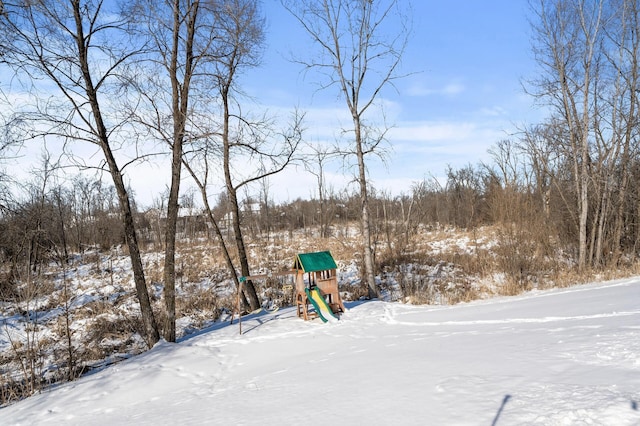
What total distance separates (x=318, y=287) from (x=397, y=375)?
4.49 metres

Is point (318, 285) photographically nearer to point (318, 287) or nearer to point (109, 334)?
point (318, 287)

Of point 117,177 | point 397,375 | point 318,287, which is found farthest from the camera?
point 318,287

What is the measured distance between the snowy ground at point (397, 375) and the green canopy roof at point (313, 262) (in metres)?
1.26

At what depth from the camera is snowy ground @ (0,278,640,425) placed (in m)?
3.34

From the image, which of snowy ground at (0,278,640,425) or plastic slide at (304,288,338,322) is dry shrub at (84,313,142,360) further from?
plastic slide at (304,288,338,322)

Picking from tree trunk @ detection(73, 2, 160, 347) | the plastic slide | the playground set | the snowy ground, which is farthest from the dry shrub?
the plastic slide

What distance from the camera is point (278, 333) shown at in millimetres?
8172

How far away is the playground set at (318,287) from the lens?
8.87 m

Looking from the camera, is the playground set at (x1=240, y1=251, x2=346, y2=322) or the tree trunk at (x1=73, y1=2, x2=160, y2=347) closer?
the tree trunk at (x1=73, y1=2, x2=160, y2=347)

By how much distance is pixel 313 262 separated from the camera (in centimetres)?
909

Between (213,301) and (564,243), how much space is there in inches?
583

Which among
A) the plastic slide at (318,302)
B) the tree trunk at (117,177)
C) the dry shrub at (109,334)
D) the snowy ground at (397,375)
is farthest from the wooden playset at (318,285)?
the dry shrub at (109,334)

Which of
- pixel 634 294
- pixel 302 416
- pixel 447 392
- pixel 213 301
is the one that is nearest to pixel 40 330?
pixel 213 301

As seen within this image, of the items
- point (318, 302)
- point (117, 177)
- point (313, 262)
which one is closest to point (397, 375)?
point (318, 302)
